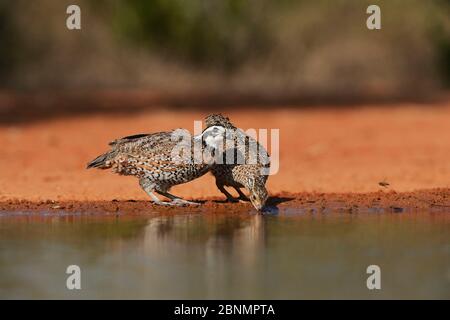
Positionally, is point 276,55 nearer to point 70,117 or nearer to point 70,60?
point 70,60

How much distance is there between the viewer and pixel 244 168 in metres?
10.1

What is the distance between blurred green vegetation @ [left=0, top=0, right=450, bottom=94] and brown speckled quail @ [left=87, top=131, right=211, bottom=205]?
1348 centimetres

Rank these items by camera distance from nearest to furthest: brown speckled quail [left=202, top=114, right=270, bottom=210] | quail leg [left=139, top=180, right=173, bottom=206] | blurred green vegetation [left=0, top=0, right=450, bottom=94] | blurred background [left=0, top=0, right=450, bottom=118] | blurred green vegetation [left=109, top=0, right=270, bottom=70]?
brown speckled quail [left=202, top=114, right=270, bottom=210], quail leg [left=139, top=180, right=173, bottom=206], blurred green vegetation [left=109, top=0, right=270, bottom=70], blurred background [left=0, top=0, right=450, bottom=118], blurred green vegetation [left=0, top=0, right=450, bottom=94]

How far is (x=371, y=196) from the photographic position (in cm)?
1117

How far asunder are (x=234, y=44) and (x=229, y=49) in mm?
190

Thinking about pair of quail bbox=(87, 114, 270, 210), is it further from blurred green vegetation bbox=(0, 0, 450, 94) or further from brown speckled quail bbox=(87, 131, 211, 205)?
blurred green vegetation bbox=(0, 0, 450, 94)

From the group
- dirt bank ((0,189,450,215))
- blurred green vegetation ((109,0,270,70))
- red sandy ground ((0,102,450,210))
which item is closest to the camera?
dirt bank ((0,189,450,215))

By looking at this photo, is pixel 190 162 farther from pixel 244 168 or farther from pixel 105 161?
pixel 105 161

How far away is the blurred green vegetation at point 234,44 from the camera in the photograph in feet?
78.3

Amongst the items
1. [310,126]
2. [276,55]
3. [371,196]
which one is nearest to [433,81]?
[276,55]

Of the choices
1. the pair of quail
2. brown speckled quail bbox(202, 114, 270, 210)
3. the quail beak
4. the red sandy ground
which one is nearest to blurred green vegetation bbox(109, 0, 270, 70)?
the red sandy ground

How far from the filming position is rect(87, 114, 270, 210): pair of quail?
9844mm

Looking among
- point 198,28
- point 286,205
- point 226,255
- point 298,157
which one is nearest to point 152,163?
point 286,205

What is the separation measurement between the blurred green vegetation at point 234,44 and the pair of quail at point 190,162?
44.0 feet
